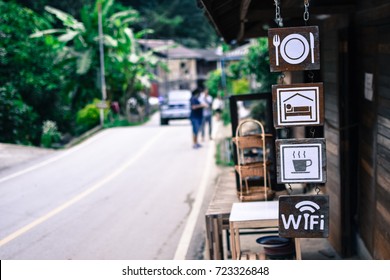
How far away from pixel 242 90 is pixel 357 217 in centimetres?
1998

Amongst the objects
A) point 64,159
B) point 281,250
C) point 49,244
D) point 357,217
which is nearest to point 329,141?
point 357,217

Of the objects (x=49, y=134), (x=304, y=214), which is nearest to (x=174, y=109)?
(x=49, y=134)

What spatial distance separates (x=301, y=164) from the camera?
4527mm

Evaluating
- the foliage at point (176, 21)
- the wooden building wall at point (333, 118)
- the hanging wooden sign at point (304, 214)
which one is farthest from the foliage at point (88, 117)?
the hanging wooden sign at point (304, 214)

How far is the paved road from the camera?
7.18 metres

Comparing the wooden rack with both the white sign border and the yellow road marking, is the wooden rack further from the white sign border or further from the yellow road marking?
the white sign border

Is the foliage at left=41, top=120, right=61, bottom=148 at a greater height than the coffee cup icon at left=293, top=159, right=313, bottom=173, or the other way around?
the coffee cup icon at left=293, top=159, right=313, bottom=173

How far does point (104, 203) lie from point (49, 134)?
602 centimetres

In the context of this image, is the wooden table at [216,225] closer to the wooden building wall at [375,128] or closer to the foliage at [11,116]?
the wooden building wall at [375,128]

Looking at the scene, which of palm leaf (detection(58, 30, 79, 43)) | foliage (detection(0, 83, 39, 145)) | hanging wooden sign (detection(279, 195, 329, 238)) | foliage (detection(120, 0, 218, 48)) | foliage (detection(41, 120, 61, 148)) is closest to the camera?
hanging wooden sign (detection(279, 195, 329, 238))

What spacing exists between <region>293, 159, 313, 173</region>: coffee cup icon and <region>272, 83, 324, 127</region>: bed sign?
240 mm

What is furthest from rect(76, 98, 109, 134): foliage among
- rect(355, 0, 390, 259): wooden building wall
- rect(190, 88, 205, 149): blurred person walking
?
rect(355, 0, 390, 259): wooden building wall

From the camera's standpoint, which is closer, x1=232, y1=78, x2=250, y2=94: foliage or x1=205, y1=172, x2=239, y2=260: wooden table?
x1=205, y1=172, x2=239, y2=260: wooden table

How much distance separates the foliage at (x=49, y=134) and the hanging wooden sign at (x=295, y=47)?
443 inches
